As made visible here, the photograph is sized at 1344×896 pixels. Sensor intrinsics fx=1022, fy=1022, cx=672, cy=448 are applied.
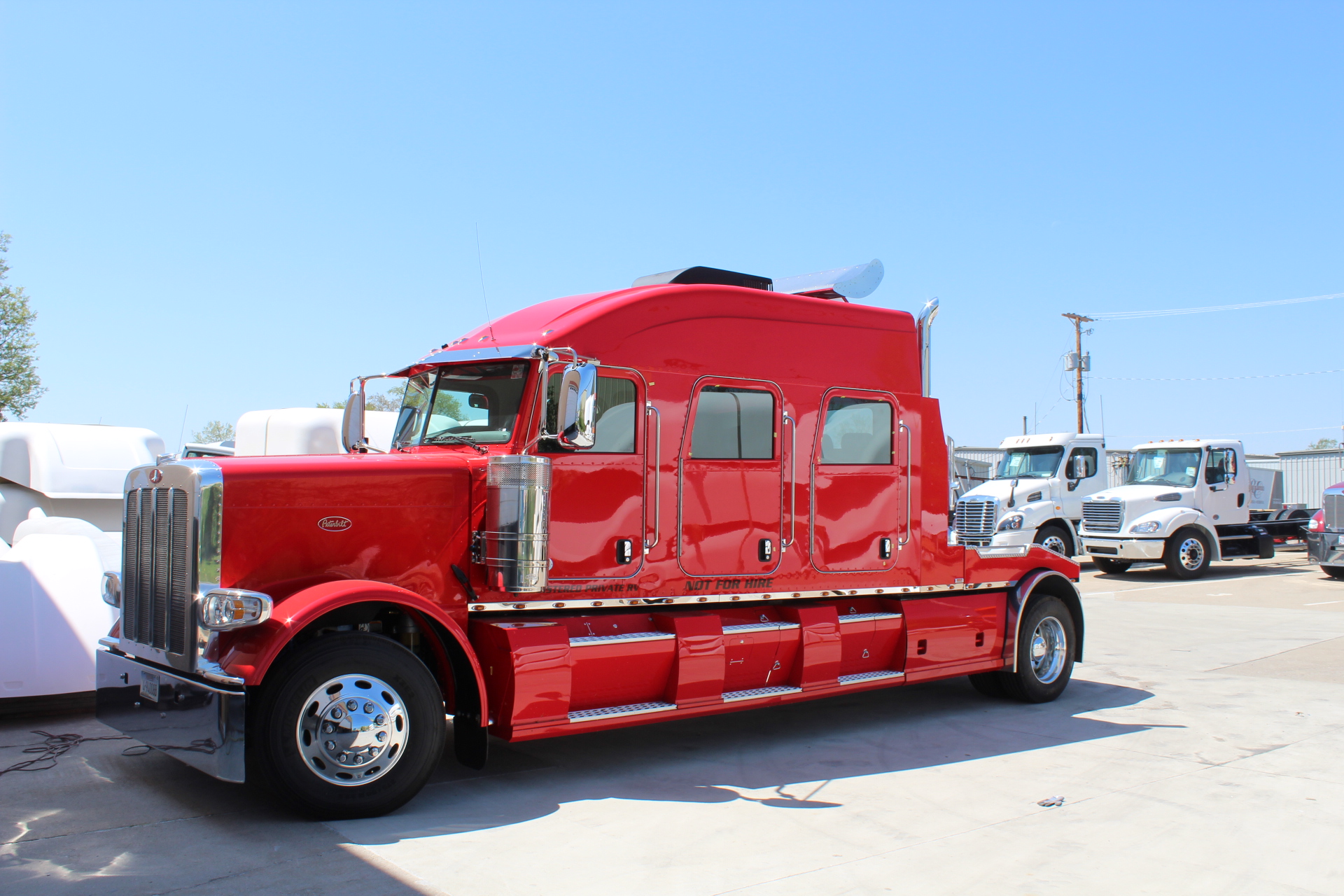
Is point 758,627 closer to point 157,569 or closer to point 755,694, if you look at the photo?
point 755,694

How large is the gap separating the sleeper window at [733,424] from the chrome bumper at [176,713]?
10.0 feet

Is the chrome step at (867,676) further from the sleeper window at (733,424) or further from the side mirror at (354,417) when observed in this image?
the side mirror at (354,417)

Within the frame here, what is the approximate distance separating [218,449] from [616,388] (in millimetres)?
10976

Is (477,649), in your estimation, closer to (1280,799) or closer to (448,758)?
(448,758)

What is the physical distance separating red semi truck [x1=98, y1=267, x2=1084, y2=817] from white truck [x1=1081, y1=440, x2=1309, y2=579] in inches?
518

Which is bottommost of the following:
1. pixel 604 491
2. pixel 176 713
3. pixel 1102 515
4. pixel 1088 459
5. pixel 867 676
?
pixel 867 676

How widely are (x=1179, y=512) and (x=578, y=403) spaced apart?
17682 millimetres

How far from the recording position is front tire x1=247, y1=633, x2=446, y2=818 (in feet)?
15.9

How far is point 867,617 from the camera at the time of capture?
7.40m

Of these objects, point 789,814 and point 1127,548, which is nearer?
point 789,814

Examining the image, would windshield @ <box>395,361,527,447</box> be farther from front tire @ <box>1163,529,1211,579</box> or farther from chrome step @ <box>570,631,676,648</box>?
front tire @ <box>1163,529,1211,579</box>

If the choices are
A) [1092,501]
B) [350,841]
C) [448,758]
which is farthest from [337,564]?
[1092,501]

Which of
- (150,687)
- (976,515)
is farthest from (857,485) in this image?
(976,515)

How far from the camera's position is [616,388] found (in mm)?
6223
